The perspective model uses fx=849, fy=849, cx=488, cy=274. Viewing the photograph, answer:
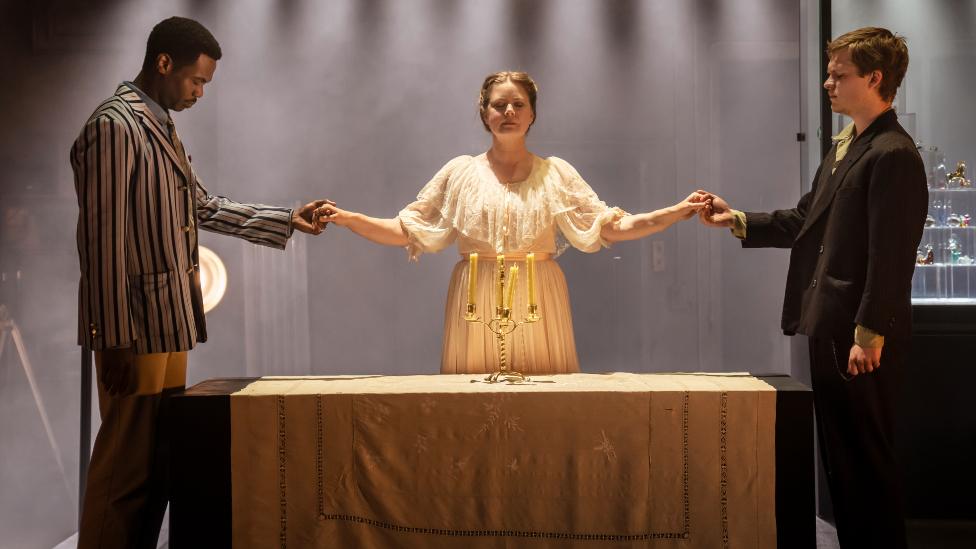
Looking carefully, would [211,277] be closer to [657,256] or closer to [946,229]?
[657,256]

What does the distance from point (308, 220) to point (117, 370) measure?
1.11 metres

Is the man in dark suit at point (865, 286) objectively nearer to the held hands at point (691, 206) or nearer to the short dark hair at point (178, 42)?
the held hands at point (691, 206)

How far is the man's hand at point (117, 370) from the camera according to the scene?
2.61 m

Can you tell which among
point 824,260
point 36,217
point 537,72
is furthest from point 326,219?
point 824,260

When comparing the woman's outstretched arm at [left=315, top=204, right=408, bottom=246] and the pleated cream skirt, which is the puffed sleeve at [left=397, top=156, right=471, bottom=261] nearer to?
the woman's outstretched arm at [left=315, top=204, right=408, bottom=246]

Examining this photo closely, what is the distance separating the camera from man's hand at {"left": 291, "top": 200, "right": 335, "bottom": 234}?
3463 mm

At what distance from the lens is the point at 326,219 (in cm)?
348

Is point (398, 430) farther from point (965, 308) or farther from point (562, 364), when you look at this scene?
point (965, 308)

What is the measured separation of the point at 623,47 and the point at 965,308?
208cm

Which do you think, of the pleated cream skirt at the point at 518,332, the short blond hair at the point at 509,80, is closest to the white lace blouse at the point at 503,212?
the pleated cream skirt at the point at 518,332

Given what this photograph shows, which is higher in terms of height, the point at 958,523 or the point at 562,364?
the point at 562,364

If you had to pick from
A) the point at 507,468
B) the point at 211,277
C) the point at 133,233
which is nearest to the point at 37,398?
the point at 211,277

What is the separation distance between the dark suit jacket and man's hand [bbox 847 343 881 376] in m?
0.07

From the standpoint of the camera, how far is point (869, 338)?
2680mm
